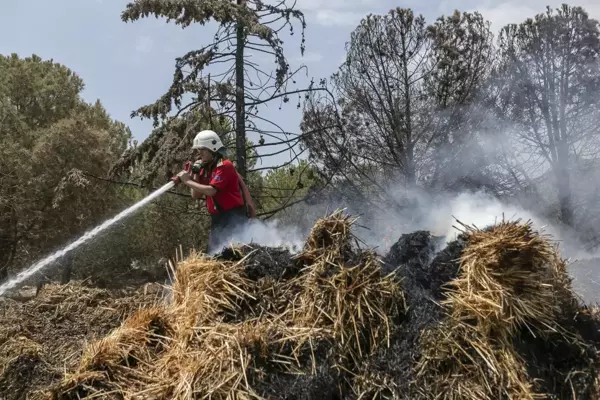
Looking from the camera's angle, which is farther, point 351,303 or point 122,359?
Answer: point 122,359

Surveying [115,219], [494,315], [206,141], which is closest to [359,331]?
[494,315]

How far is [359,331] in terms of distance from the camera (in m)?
3.88

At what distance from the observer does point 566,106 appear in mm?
16375

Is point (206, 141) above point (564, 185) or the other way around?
above

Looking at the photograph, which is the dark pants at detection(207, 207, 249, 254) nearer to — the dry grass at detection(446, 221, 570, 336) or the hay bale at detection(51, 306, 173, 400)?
the hay bale at detection(51, 306, 173, 400)

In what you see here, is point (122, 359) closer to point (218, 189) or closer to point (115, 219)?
point (218, 189)

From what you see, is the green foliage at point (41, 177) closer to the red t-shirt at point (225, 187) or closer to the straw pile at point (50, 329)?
the straw pile at point (50, 329)

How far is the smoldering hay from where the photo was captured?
3590 millimetres

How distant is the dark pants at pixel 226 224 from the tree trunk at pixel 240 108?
569cm

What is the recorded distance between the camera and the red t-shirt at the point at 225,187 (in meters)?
6.39

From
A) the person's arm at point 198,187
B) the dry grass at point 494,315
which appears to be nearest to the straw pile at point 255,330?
the dry grass at point 494,315

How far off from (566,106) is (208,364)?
49.9 ft

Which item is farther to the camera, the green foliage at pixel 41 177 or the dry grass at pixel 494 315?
the green foliage at pixel 41 177

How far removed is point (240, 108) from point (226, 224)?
6145 millimetres
